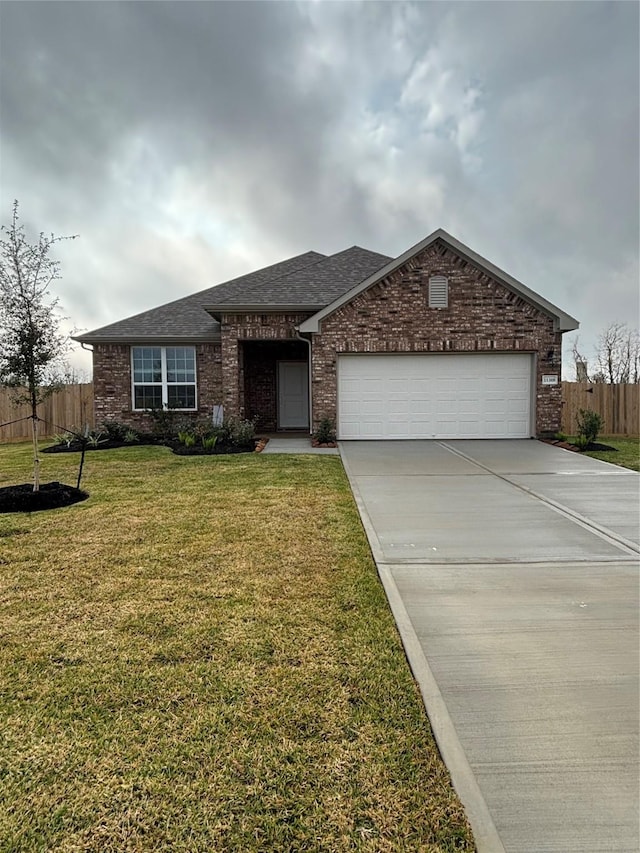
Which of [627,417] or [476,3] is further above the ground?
[476,3]

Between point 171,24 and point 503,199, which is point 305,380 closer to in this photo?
point 503,199

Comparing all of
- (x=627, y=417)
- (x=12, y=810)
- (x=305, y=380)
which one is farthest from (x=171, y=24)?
(x=627, y=417)

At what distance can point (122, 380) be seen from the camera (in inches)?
621

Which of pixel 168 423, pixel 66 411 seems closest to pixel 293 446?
pixel 168 423

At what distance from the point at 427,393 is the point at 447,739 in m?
11.8

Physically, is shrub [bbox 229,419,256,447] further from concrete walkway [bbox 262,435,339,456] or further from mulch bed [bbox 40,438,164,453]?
mulch bed [bbox 40,438,164,453]

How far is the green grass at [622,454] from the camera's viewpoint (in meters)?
10.3

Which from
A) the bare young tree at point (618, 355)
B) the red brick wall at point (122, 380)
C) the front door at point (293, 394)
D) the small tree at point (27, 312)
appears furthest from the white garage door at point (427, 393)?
the bare young tree at point (618, 355)

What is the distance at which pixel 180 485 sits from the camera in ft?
27.1

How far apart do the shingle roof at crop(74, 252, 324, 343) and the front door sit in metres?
2.84

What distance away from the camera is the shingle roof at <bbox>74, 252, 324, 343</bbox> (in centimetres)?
1538

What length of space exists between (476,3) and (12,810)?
14616 mm

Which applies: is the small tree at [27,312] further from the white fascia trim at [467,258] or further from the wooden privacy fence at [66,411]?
the wooden privacy fence at [66,411]

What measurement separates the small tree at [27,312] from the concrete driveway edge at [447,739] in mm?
5758
